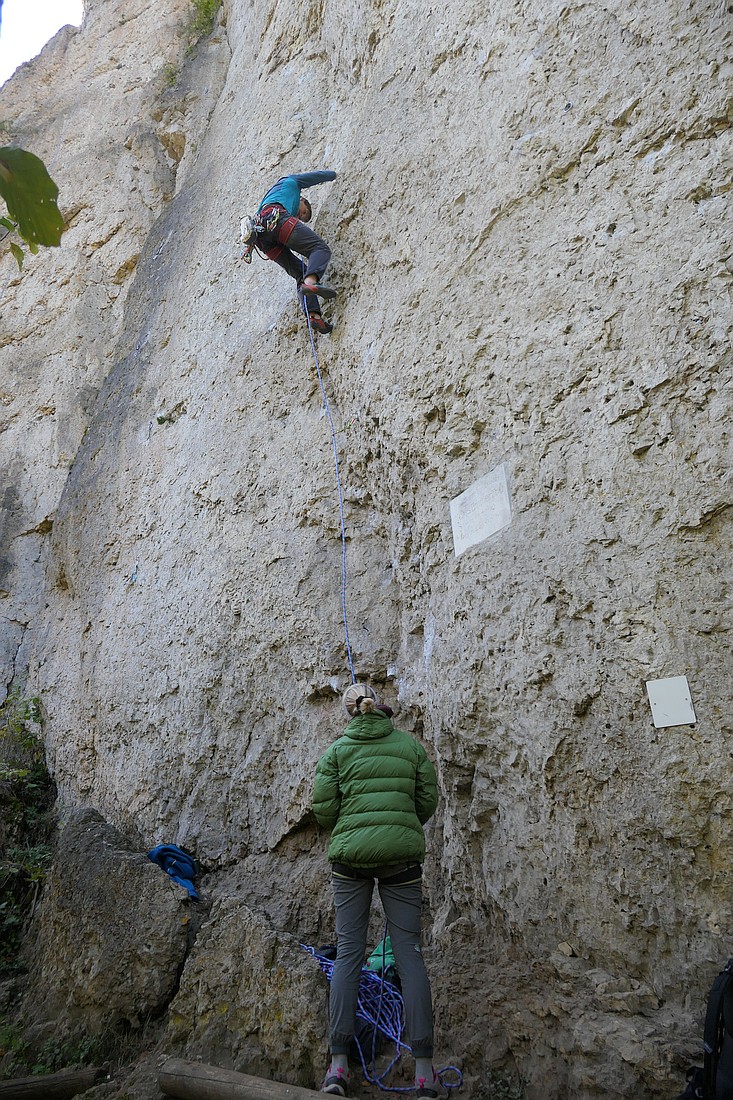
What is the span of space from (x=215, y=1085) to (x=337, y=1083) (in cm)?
60

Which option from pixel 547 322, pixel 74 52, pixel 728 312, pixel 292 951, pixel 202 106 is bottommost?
pixel 292 951

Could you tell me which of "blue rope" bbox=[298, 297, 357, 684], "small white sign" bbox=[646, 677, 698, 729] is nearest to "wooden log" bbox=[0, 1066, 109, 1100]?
"blue rope" bbox=[298, 297, 357, 684]

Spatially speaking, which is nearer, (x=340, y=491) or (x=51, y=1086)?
(x=51, y=1086)

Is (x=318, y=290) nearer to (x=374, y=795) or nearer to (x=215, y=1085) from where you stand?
(x=374, y=795)

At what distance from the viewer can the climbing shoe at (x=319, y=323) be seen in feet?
20.6

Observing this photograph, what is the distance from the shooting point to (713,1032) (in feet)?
9.00

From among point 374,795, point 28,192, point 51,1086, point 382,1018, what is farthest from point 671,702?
point 51,1086

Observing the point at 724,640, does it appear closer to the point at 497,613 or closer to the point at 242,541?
the point at 497,613

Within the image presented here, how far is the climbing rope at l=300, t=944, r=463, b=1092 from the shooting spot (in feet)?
11.5

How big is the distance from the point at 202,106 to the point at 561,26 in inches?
343

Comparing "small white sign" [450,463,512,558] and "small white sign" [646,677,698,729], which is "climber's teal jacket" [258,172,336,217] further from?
"small white sign" [646,677,698,729]

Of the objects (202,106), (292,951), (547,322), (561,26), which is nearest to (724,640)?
(547,322)

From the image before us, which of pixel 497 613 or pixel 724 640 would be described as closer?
pixel 724 640

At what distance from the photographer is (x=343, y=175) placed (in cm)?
675
